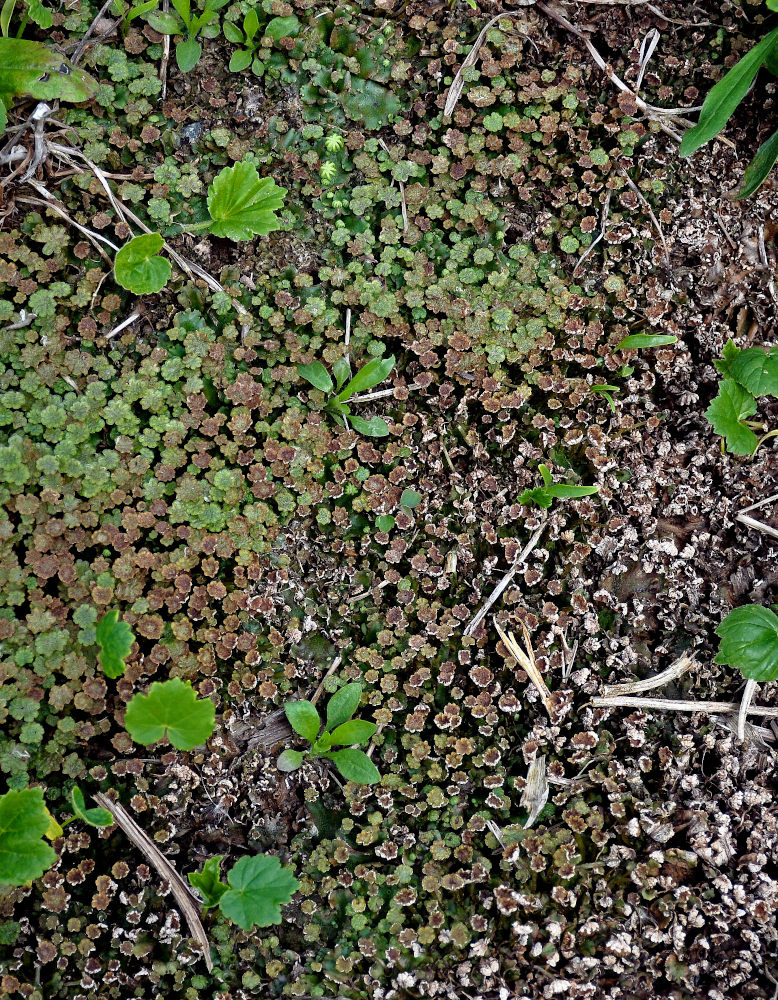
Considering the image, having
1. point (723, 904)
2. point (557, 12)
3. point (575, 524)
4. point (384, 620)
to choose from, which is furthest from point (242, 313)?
point (723, 904)

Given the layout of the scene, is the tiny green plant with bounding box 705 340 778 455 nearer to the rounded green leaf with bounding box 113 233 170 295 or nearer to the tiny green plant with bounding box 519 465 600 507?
the tiny green plant with bounding box 519 465 600 507

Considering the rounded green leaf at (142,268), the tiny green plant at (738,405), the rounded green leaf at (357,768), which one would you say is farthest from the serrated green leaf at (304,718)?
the tiny green plant at (738,405)

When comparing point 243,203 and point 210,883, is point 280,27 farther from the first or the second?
point 210,883

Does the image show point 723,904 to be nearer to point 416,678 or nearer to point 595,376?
point 416,678

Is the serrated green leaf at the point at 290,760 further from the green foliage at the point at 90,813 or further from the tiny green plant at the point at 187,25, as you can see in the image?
the tiny green plant at the point at 187,25

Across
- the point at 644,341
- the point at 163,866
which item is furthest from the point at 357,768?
the point at 644,341
